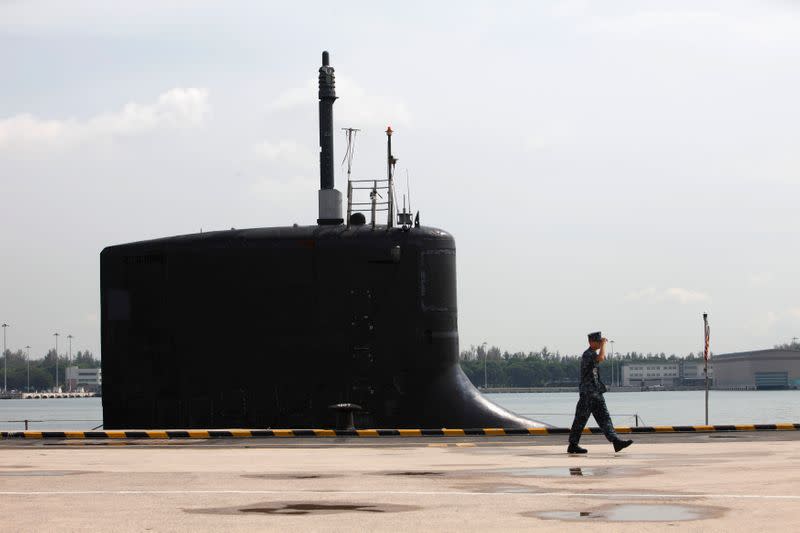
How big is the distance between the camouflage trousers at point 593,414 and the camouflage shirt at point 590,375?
3.8 inches

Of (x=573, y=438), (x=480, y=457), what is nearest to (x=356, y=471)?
(x=480, y=457)

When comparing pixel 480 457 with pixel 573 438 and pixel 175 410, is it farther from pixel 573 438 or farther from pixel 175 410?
pixel 175 410

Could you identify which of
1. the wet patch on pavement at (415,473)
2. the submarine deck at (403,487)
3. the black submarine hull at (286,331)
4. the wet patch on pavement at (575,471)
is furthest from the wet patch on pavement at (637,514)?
the black submarine hull at (286,331)

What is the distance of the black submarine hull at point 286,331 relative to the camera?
81.8ft

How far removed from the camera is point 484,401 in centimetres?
2667

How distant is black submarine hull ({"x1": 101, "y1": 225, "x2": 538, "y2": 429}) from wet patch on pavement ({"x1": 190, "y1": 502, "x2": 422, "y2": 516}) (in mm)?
12820

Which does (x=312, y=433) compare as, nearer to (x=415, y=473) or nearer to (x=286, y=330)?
(x=286, y=330)

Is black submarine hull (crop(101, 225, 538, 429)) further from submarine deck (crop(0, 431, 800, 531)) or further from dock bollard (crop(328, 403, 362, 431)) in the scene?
submarine deck (crop(0, 431, 800, 531))

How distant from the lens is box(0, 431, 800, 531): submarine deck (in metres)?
10.7

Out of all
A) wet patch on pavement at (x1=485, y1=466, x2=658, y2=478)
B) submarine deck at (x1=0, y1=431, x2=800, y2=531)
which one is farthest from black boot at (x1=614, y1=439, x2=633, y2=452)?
wet patch on pavement at (x1=485, y1=466, x2=658, y2=478)

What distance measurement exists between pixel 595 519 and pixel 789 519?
1.51 m

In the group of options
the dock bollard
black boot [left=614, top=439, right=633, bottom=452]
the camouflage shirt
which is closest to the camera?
black boot [left=614, top=439, right=633, bottom=452]

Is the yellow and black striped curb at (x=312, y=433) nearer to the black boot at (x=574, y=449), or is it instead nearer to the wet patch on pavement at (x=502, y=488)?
the black boot at (x=574, y=449)

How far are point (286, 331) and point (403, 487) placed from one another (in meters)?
11.6
